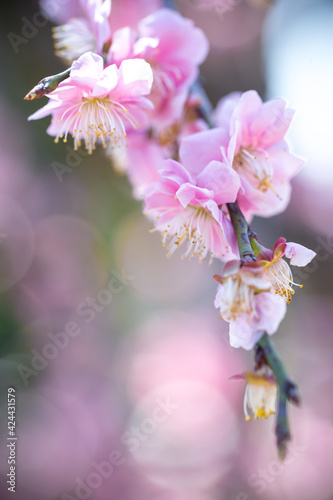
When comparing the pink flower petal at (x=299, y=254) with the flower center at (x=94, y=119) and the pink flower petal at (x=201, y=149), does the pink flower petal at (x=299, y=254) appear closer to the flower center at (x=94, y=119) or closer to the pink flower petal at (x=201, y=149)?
the pink flower petal at (x=201, y=149)

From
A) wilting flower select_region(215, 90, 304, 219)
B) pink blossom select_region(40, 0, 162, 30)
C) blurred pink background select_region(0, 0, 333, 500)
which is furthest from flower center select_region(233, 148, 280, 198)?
blurred pink background select_region(0, 0, 333, 500)

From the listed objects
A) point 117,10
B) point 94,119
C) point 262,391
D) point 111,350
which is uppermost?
point 117,10

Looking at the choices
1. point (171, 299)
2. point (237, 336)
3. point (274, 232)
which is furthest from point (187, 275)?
point (237, 336)

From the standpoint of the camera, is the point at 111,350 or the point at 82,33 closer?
the point at 82,33

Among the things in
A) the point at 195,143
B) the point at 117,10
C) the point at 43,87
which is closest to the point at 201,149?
the point at 195,143

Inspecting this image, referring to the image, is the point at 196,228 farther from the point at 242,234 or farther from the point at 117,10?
the point at 117,10

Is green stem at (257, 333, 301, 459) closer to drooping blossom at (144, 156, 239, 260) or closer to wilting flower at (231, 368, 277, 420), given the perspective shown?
wilting flower at (231, 368, 277, 420)
